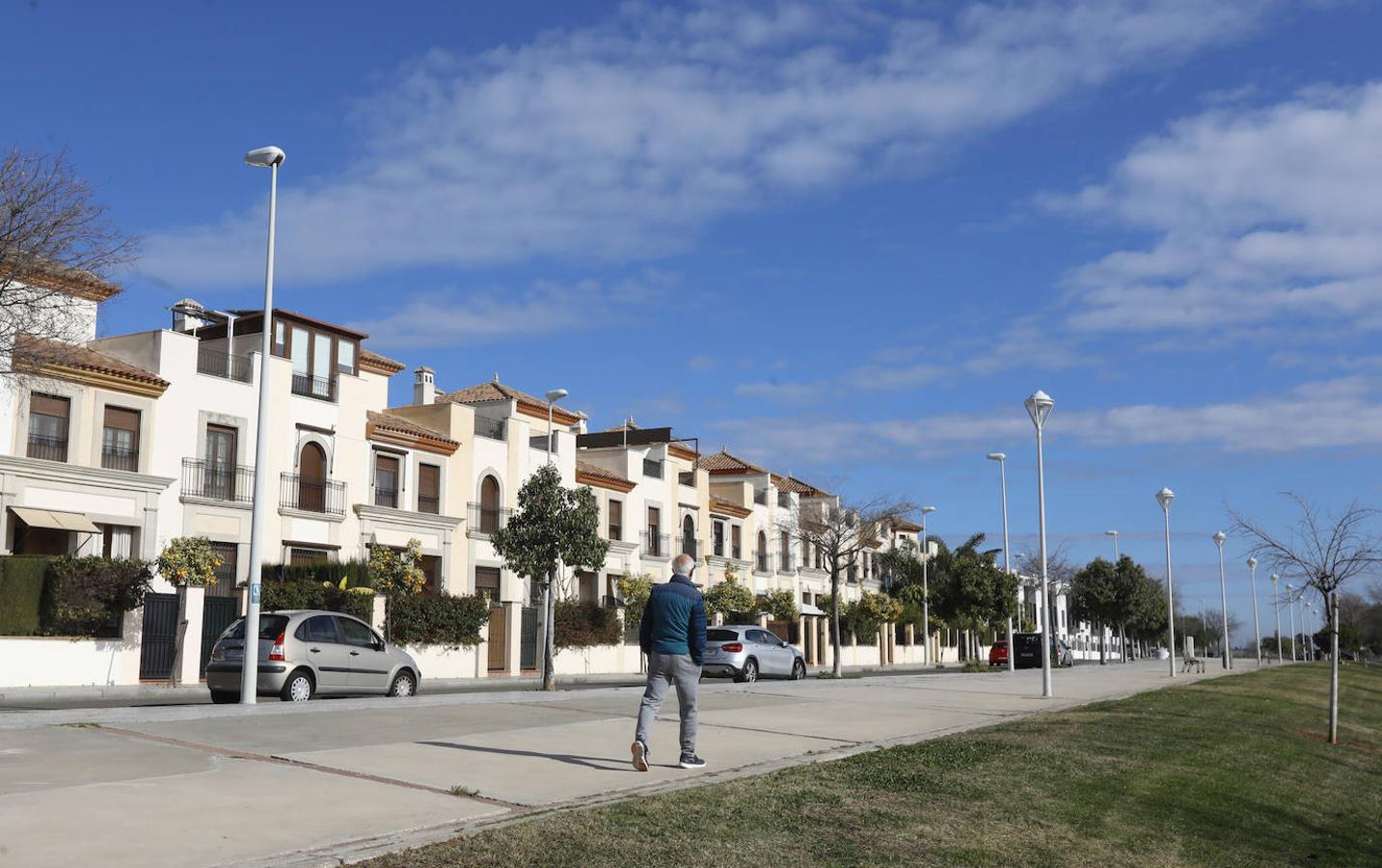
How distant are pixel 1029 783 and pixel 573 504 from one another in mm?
18789

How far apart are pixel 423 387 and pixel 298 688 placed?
102 ft

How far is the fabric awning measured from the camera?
97.5ft

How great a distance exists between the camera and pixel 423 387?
5138 cm

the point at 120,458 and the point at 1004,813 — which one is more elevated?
the point at 120,458

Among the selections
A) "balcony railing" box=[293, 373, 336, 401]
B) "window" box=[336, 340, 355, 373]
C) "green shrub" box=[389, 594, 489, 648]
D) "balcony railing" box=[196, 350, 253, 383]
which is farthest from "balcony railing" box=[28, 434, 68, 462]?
Result: "window" box=[336, 340, 355, 373]


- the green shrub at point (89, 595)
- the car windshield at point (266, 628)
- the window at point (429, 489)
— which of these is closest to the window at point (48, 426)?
the green shrub at point (89, 595)

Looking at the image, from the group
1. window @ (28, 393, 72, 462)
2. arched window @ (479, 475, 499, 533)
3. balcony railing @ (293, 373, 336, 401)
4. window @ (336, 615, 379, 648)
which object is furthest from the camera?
arched window @ (479, 475, 499, 533)

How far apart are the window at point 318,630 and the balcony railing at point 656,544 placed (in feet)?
107

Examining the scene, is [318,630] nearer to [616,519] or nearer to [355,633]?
[355,633]

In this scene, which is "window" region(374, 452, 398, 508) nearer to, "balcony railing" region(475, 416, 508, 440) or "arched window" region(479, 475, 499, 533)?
"arched window" region(479, 475, 499, 533)

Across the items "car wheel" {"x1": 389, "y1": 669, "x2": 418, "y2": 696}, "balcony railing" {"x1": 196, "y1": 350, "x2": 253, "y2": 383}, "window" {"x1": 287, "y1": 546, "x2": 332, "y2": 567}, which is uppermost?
"balcony railing" {"x1": 196, "y1": 350, "x2": 253, "y2": 383}

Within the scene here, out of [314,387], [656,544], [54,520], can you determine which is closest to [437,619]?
[314,387]

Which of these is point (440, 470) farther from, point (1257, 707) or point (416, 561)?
point (1257, 707)

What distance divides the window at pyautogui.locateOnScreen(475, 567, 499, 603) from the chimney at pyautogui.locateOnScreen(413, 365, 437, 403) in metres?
9.05
